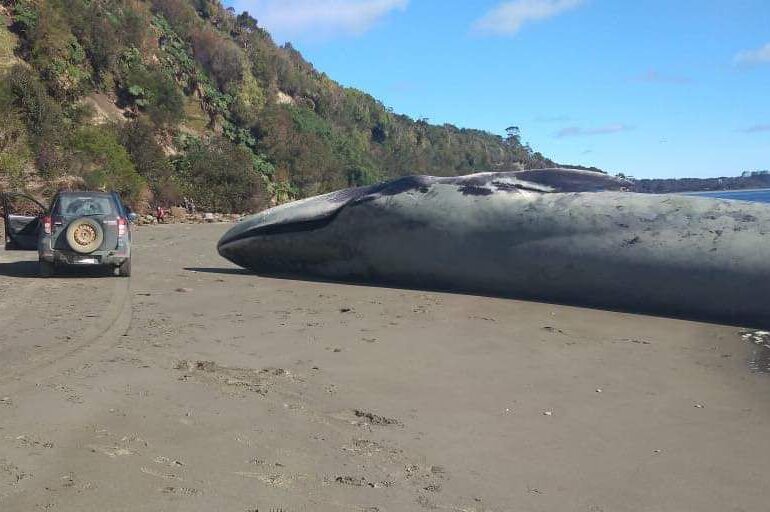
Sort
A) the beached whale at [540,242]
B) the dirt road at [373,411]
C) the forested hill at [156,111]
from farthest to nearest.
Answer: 1. the forested hill at [156,111]
2. the beached whale at [540,242]
3. the dirt road at [373,411]

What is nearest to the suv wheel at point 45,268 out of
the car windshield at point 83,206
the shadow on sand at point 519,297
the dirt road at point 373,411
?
the car windshield at point 83,206

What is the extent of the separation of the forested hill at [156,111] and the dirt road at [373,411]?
17.7 metres

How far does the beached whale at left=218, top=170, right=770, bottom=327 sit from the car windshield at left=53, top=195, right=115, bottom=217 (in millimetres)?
2236

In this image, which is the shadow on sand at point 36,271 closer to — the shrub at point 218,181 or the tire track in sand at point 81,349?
the tire track in sand at point 81,349

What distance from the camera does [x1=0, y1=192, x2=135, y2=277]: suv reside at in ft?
32.1

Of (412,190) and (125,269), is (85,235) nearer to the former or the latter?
(125,269)

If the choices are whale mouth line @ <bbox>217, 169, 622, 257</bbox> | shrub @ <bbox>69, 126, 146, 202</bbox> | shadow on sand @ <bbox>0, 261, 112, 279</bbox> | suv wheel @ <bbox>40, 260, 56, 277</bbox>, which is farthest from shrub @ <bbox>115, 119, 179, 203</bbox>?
whale mouth line @ <bbox>217, 169, 622, 257</bbox>

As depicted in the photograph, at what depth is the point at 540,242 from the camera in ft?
26.1

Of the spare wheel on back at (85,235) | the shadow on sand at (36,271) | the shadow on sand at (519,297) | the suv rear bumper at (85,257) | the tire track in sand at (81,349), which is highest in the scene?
the spare wheel on back at (85,235)

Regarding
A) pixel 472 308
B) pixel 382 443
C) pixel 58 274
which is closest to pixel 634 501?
pixel 382 443

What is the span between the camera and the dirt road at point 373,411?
9.71 feet

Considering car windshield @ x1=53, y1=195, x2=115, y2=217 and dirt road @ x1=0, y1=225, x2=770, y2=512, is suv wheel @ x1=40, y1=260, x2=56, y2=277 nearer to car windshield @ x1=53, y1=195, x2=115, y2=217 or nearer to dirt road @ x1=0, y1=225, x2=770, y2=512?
car windshield @ x1=53, y1=195, x2=115, y2=217

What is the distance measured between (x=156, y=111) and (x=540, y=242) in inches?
1162

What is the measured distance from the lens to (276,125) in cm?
4609
